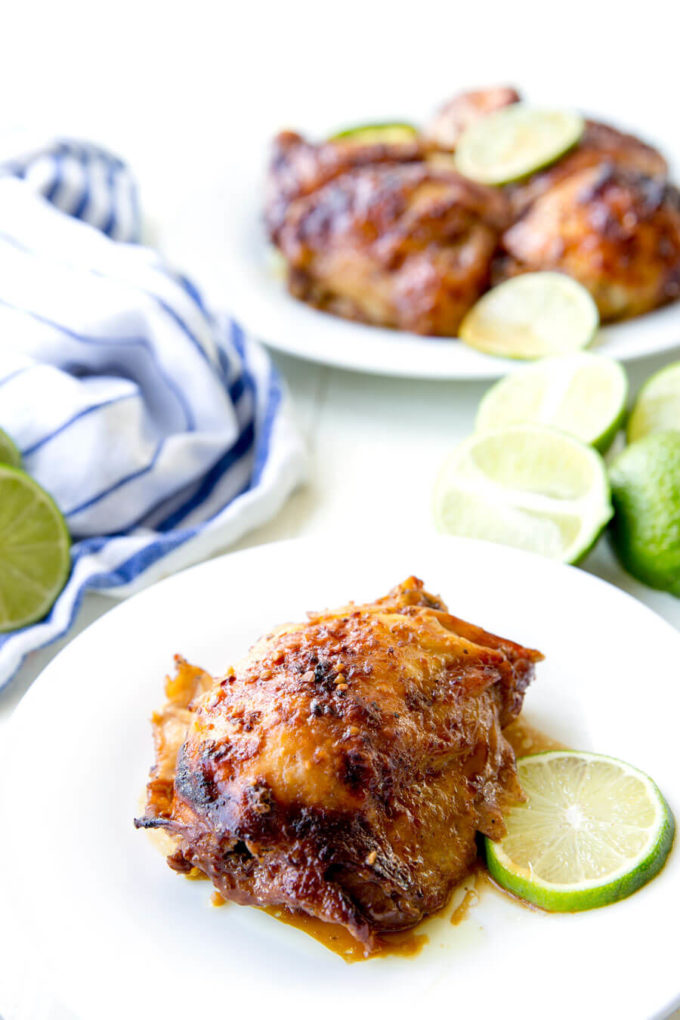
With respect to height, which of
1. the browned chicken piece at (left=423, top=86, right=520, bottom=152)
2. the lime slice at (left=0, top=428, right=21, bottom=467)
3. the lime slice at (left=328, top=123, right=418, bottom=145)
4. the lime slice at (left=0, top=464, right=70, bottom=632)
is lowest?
the lime slice at (left=0, top=464, right=70, bottom=632)

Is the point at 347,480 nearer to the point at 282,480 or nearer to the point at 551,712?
the point at 282,480

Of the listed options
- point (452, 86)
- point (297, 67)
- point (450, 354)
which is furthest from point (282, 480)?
point (297, 67)

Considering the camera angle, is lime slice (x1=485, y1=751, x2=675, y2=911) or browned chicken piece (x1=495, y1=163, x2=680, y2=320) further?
browned chicken piece (x1=495, y1=163, x2=680, y2=320)

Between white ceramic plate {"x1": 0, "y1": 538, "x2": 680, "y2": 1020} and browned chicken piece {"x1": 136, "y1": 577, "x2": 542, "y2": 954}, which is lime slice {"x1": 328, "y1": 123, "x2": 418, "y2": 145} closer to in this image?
white ceramic plate {"x1": 0, "y1": 538, "x2": 680, "y2": 1020}

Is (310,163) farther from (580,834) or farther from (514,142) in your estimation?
(580,834)

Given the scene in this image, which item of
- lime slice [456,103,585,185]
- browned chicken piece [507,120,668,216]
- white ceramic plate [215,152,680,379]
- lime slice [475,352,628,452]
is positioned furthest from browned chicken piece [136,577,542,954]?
lime slice [456,103,585,185]

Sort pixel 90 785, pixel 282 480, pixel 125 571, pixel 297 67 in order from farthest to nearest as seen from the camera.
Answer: pixel 297 67 → pixel 282 480 → pixel 125 571 → pixel 90 785

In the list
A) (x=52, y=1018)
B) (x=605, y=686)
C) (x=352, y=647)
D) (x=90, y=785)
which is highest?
(x=352, y=647)

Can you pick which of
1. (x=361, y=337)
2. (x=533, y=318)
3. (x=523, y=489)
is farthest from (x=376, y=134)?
(x=523, y=489)
